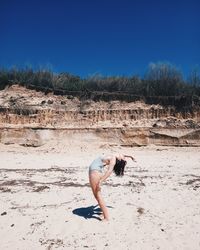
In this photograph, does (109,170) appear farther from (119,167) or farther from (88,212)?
(88,212)

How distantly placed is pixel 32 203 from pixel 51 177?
3.63m

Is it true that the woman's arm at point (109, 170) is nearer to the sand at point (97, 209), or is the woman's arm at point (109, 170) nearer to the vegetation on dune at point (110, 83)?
the sand at point (97, 209)

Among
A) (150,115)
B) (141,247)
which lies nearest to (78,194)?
(141,247)

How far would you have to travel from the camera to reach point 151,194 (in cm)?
837

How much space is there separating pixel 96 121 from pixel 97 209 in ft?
47.2

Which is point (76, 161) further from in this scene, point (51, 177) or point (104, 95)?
point (104, 95)

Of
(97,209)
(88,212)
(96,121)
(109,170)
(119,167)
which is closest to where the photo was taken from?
(109,170)

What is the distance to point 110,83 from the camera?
2397 centimetres

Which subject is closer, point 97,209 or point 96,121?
point 97,209

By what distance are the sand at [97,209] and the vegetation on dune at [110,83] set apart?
10.1 meters

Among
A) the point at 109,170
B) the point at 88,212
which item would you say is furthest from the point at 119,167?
the point at 88,212

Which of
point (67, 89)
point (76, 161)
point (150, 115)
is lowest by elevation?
point (76, 161)

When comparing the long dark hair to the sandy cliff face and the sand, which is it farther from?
the sandy cliff face

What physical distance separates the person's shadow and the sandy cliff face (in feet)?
42.3
